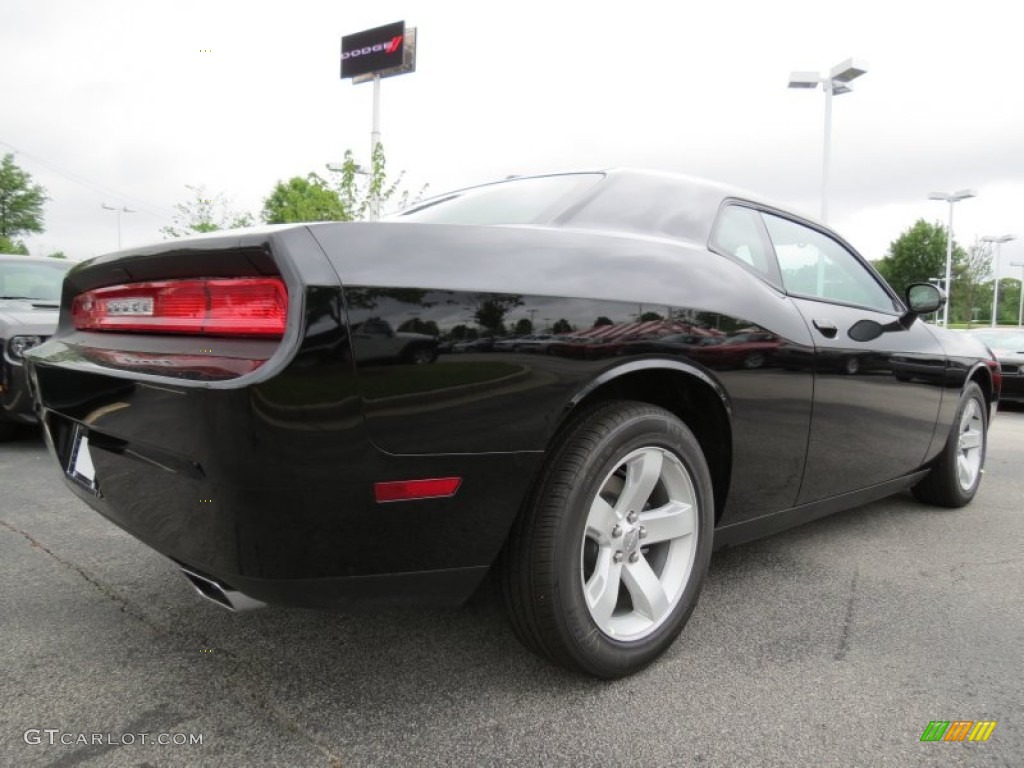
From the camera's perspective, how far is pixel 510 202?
242 centimetres

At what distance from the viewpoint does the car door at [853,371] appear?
263 centimetres

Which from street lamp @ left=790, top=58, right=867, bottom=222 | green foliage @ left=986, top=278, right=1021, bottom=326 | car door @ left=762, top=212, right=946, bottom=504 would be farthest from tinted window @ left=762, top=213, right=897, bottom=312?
green foliage @ left=986, top=278, right=1021, bottom=326

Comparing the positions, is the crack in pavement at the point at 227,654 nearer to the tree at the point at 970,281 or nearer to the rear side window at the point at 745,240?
the rear side window at the point at 745,240

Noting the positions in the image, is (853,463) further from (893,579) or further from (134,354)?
(134,354)

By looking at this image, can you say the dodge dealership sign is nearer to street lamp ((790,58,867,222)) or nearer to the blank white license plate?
street lamp ((790,58,867,222))

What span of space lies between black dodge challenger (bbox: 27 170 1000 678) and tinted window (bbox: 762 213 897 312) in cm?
11

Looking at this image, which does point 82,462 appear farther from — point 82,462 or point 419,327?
point 419,327

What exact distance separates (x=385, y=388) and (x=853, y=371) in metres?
1.97

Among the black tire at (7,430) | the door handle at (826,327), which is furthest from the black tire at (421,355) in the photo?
the black tire at (7,430)

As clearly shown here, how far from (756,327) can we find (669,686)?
3.61 feet

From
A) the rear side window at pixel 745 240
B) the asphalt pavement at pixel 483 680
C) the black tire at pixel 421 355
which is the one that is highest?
the rear side window at pixel 745 240

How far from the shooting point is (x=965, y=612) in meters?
2.55

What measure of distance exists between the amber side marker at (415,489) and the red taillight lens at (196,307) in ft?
1.27

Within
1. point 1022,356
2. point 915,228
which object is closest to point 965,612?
point 1022,356
